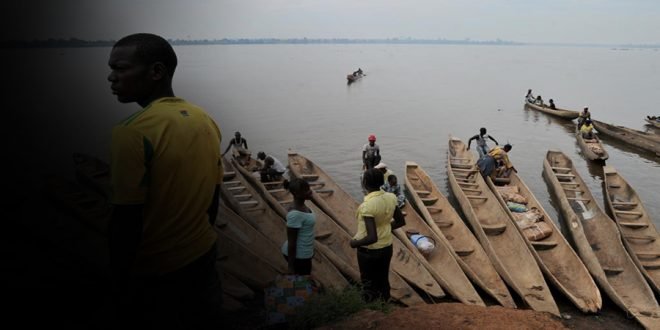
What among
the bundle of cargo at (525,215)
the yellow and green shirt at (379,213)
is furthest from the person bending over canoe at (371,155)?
the yellow and green shirt at (379,213)

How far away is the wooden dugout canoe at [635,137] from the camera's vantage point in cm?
1716

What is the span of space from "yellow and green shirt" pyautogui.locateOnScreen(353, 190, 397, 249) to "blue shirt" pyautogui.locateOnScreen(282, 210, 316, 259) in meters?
0.51

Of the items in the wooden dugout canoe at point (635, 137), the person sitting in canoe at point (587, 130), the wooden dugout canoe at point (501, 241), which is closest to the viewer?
the wooden dugout canoe at point (501, 241)

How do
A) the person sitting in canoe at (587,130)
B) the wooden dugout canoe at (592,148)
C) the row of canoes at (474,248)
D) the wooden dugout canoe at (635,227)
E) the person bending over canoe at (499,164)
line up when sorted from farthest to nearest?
the person sitting in canoe at (587,130) < the wooden dugout canoe at (592,148) < the person bending over canoe at (499,164) < the wooden dugout canoe at (635,227) < the row of canoes at (474,248)

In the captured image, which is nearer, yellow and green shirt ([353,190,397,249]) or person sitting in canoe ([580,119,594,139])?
yellow and green shirt ([353,190,397,249])

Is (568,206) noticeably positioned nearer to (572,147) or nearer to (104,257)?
(104,257)

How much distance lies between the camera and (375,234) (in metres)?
4.42

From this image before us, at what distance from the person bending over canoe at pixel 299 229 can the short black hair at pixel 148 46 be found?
8.43ft

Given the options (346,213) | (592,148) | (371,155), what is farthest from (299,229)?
(592,148)

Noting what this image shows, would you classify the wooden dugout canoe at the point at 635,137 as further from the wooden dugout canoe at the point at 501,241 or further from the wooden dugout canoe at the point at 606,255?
the wooden dugout canoe at the point at 501,241

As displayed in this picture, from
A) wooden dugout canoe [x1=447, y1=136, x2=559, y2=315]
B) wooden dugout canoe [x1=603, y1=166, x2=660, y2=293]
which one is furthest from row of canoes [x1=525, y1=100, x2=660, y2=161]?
wooden dugout canoe [x1=447, y1=136, x2=559, y2=315]

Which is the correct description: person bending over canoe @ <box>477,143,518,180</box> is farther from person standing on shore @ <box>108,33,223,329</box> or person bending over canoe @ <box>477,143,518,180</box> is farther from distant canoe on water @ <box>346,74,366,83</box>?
distant canoe on water @ <box>346,74,366,83</box>

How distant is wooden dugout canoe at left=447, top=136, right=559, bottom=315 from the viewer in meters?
6.24

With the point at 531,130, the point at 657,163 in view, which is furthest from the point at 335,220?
the point at 531,130
